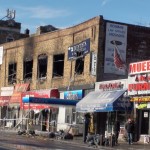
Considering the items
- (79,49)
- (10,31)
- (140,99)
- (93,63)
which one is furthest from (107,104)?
(10,31)

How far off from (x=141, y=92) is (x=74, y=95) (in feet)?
33.3

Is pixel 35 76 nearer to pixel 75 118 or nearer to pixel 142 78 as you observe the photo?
pixel 75 118

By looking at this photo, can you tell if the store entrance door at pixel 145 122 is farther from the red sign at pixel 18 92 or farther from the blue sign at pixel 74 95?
the red sign at pixel 18 92

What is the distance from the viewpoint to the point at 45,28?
6550 cm

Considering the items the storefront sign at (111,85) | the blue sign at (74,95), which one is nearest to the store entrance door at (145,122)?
the storefront sign at (111,85)

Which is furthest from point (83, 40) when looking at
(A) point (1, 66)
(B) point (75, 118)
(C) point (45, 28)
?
(C) point (45, 28)

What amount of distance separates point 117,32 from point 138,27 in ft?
7.19

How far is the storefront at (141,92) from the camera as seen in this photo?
32.1 metres

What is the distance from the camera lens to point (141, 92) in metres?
32.4

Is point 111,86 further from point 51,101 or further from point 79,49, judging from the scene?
point 79,49

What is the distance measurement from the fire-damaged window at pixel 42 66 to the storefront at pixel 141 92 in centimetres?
1610

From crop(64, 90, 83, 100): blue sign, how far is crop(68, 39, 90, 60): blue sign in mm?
2930

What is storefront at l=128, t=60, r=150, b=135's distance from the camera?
32.1 meters

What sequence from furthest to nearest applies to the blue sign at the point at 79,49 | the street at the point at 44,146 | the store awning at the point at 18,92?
the store awning at the point at 18,92 < the blue sign at the point at 79,49 < the street at the point at 44,146
